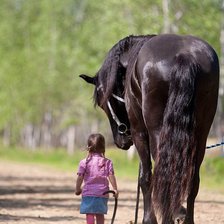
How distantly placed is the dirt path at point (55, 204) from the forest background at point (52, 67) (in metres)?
20.4

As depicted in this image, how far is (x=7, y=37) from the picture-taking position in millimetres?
68250

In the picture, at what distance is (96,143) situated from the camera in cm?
1036

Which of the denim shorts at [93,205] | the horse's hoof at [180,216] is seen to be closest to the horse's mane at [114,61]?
the denim shorts at [93,205]

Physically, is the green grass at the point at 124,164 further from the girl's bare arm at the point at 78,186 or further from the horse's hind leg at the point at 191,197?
the horse's hind leg at the point at 191,197

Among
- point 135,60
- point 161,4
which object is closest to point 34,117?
point 161,4

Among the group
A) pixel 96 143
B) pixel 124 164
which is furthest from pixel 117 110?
pixel 124 164

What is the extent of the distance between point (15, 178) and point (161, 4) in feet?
46.5

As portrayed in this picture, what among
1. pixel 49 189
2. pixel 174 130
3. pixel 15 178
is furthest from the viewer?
pixel 15 178

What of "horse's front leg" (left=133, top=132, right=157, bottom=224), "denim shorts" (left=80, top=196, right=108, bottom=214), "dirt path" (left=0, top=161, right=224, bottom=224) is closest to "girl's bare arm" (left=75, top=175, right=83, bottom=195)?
"denim shorts" (left=80, top=196, right=108, bottom=214)

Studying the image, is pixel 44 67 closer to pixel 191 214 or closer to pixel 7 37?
pixel 7 37

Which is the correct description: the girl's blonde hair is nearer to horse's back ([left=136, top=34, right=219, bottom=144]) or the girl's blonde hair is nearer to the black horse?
the black horse

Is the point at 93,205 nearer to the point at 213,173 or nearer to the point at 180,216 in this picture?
the point at 180,216

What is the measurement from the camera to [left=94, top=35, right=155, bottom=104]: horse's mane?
10280 mm

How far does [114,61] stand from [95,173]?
1.24 metres
